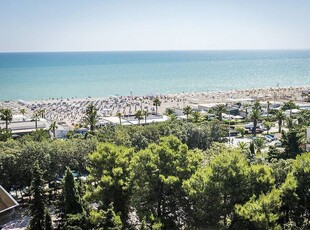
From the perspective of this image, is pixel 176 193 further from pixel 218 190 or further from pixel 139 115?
pixel 139 115

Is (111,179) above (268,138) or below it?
above

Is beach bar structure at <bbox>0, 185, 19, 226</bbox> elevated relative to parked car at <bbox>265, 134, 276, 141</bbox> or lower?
elevated

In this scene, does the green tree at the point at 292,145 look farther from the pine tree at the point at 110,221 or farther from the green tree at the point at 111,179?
the pine tree at the point at 110,221

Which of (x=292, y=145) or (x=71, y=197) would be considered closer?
(x=71, y=197)

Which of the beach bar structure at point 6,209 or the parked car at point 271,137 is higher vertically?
the beach bar structure at point 6,209

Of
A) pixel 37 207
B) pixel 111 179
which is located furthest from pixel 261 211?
pixel 37 207

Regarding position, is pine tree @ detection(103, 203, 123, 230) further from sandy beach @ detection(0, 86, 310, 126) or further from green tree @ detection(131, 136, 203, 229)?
sandy beach @ detection(0, 86, 310, 126)

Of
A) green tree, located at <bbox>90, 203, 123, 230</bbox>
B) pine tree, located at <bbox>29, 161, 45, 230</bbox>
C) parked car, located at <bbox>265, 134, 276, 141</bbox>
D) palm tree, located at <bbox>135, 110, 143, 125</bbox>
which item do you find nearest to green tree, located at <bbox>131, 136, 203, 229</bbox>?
green tree, located at <bbox>90, 203, 123, 230</bbox>

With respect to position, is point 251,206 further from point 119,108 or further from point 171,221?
point 119,108

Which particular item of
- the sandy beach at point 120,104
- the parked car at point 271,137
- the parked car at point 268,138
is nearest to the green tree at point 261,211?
the parked car at point 268,138

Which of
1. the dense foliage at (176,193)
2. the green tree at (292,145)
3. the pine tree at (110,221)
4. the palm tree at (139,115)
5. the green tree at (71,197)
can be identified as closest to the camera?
the pine tree at (110,221)

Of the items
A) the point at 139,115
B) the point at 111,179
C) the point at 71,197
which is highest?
the point at 111,179
